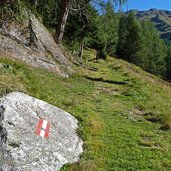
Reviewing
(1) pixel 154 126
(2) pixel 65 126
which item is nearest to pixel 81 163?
(2) pixel 65 126

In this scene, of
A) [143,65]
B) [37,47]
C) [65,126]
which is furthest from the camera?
[143,65]

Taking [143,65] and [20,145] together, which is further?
[143,65]

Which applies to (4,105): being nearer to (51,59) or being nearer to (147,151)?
(147,151)

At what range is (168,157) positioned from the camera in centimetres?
1082

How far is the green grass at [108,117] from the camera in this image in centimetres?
1032

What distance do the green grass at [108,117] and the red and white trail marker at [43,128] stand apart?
1282 millimetres

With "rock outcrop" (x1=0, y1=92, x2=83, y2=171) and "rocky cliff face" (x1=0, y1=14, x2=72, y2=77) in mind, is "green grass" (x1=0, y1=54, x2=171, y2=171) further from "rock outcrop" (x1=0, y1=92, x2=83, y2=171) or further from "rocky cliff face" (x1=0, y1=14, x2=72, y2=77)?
"rocky cliff face" (x1=0, y1=14, x2=72, y2=77)

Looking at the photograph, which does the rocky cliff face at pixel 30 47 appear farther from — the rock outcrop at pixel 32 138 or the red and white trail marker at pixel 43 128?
the red and white trail marker at pixel 43 128

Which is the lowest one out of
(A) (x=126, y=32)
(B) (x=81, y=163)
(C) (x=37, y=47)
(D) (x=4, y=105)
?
(B) (x=81, y=163)

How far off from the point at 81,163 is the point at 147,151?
257cm

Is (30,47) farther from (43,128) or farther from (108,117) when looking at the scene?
(43,128)

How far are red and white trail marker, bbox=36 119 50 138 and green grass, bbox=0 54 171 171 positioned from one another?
1282 millimetres

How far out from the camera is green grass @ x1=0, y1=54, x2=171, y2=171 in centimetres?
1032

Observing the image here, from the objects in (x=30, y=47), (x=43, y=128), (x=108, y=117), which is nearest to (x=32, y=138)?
(x=43, y=128)
